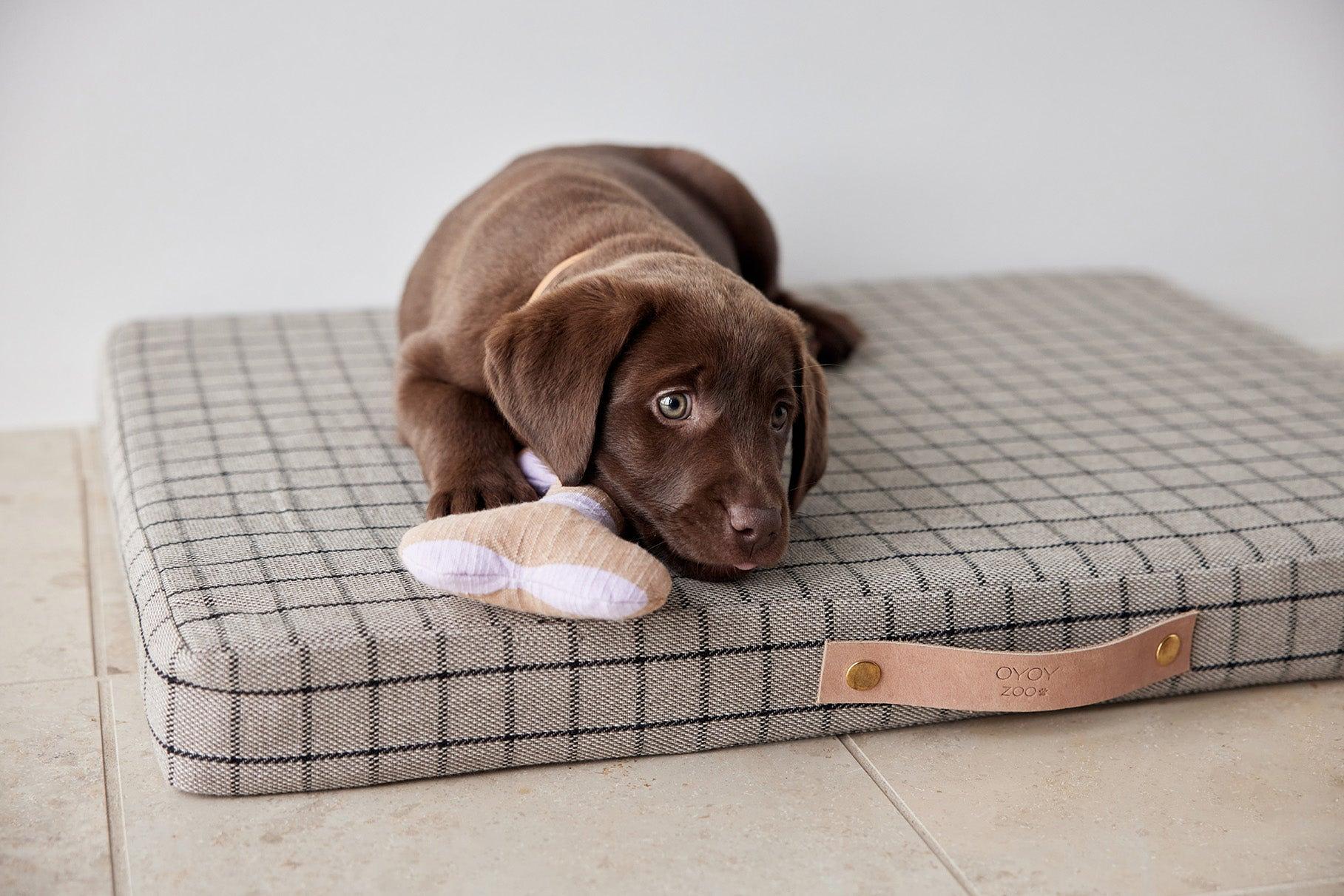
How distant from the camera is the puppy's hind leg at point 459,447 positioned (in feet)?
7.22

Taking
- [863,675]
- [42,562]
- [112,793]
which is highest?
[863,675]

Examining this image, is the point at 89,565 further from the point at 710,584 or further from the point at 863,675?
the point at 863,675

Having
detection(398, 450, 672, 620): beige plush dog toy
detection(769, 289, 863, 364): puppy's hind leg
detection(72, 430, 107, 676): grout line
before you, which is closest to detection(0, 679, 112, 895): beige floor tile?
detection(72, 430, 107, 676): grout line

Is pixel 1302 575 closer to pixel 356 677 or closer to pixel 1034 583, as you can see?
pixel 1034 583

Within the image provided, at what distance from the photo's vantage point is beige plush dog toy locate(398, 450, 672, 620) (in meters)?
1.87

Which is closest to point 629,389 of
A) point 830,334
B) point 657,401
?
point 657,401

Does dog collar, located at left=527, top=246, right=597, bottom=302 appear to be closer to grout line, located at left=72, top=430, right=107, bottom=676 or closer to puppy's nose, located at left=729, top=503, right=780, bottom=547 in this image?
puppy's nose, located at left=729, top=503, right=780, bottom=547

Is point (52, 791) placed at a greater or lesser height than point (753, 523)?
lesser

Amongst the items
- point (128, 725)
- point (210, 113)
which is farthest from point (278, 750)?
point (210, 113)

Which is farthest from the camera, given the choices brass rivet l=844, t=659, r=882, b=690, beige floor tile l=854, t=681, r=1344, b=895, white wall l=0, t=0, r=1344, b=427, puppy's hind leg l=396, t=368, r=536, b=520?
white wall l=0, t=0, r=1344, b=427

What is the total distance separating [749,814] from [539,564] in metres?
0.46

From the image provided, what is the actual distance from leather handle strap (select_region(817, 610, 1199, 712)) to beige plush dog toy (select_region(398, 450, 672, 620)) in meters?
0.37

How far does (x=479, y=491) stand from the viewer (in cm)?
221

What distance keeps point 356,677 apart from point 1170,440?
1.76 meters
